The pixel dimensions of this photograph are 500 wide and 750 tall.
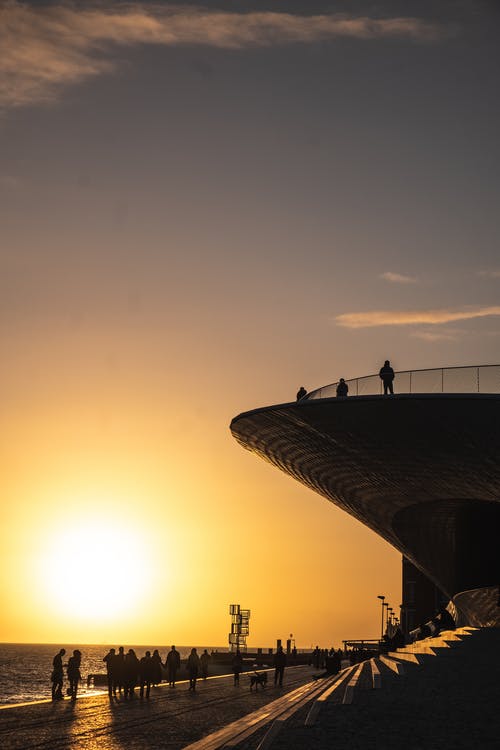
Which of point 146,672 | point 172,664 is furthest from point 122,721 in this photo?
point 172,664

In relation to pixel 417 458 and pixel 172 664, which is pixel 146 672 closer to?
pixel 172 664

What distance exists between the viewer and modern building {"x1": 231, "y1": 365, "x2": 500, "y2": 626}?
34.0m

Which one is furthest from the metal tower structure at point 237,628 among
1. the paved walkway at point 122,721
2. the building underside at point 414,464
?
the paved walkway at point 122,721

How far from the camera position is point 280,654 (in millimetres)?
33344

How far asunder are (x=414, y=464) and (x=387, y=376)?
6.95 meters

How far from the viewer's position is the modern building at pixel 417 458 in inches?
1339

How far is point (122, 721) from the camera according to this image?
58.8 feet

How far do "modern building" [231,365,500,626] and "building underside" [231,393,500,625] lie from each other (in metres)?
0.05

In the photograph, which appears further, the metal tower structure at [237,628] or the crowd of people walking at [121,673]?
the metal tower structure at [237,628]

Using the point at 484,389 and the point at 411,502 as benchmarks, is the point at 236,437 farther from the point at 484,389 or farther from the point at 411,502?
the point at 484,389

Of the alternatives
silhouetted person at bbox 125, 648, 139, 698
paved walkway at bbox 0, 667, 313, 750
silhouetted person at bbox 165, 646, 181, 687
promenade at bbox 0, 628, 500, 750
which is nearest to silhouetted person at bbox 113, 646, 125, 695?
silhouetted person at bbox 125, 648, 139, 698

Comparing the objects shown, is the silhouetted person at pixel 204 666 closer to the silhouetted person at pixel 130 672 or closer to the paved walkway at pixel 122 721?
the paved walkway at pixel 122 721

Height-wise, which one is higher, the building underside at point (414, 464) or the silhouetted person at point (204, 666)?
the building underside at point (414, 464)

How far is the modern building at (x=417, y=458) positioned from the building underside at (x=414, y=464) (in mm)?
47
